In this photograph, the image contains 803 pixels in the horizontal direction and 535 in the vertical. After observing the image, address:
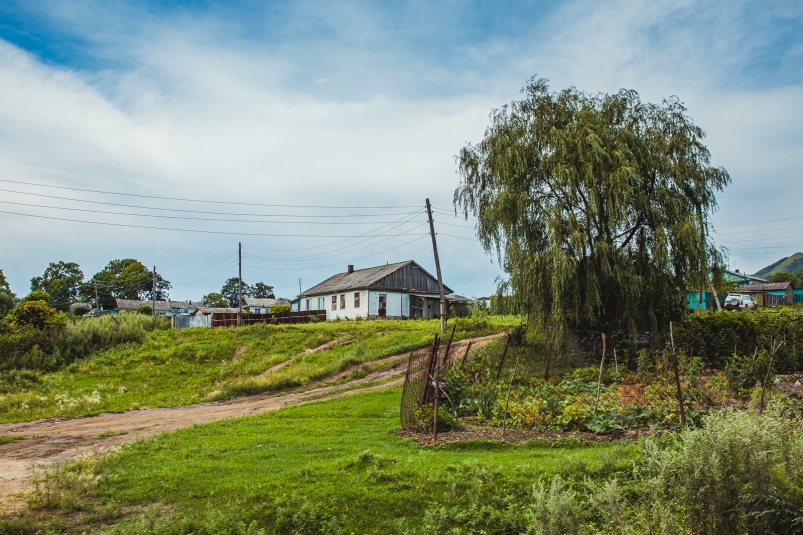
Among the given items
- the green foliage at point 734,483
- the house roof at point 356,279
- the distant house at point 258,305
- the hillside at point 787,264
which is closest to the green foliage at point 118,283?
the distant house at point 258,305

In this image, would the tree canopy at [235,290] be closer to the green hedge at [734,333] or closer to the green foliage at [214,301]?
the green foliage at [214,301]

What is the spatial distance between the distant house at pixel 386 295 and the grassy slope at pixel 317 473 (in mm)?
33978

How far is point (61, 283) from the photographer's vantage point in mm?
89875

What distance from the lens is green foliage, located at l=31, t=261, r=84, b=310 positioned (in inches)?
3506

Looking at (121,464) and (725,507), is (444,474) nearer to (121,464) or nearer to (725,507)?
(725,507)

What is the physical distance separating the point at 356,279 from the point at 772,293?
122 feet

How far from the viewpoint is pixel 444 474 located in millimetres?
7641

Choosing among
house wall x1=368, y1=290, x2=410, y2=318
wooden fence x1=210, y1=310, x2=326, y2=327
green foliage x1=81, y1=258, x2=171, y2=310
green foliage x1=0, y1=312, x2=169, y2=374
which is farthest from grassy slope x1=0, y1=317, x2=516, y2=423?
green foliage x1=81, y1=258, x2=171, y2=310

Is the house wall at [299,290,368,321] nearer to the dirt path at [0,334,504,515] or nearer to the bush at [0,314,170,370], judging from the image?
the bush at [0,314,170,370]

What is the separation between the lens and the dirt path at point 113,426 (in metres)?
9.11

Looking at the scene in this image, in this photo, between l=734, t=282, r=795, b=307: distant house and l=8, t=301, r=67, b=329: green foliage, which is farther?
l=734, t=282, r=795, b=307: distant house

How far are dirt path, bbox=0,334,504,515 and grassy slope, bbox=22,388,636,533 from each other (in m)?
1.32

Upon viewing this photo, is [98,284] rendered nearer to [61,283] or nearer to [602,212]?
[61,283]

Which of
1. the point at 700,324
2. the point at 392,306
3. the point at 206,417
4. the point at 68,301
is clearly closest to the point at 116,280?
the point at 68,301
